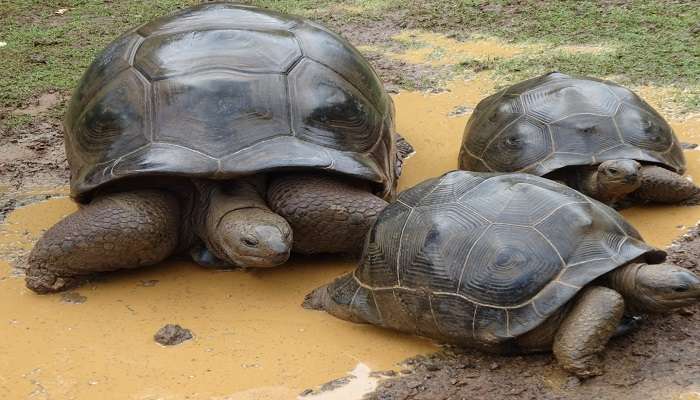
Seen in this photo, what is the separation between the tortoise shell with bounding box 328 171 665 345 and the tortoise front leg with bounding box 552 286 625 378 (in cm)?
8

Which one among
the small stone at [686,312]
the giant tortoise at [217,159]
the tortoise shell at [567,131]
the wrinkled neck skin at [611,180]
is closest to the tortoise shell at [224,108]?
the giant tortoise at [217,159]

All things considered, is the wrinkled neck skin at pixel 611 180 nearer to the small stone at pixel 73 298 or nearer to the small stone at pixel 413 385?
the small stone at pixel 413 385

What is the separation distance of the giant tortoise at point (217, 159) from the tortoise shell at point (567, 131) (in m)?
0.67

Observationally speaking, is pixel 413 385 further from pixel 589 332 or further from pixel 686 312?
pixel 686 312

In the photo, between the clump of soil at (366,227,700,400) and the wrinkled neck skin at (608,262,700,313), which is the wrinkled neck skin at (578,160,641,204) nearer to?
the clump of soil at (366,227,700,400)

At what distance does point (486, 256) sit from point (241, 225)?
121 cm

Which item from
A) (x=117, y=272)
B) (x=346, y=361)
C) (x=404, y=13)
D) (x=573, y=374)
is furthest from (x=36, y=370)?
(x=404, y=13)

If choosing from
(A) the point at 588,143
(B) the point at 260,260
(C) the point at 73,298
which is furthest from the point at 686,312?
(C) the point at 73,298

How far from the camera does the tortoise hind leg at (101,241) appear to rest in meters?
4.04

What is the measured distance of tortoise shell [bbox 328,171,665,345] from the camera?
316 cm

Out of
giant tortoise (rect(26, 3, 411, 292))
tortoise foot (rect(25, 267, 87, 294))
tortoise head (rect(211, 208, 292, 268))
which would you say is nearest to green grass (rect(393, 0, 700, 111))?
giant tortoise (rect(26, 3, 411, 292))

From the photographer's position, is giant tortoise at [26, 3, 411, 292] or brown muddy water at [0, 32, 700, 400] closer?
brown muddy water at [0, 32, 700, 400]

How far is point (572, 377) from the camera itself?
10.2ft

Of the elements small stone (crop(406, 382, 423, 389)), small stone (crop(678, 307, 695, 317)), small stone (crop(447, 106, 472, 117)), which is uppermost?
small stone (crop(447, 106, 472, 117))
